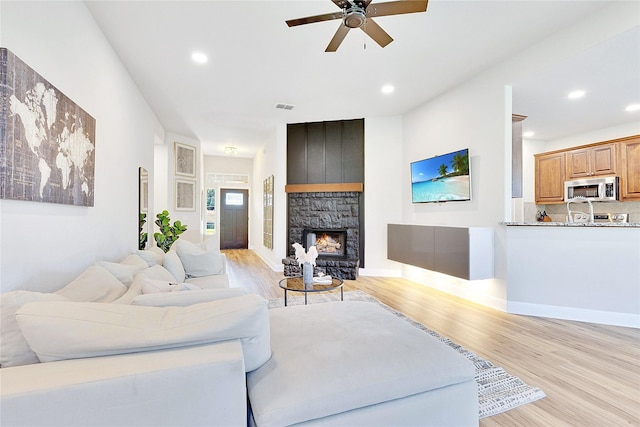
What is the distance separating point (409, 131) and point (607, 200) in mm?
3294

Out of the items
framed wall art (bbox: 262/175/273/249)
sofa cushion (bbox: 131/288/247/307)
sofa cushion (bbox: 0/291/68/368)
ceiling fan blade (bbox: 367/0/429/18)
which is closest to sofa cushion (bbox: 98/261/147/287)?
sofa cushion (bbox: 131/288/247/307)

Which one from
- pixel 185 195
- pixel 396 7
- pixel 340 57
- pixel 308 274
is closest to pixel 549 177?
pixel 340 57

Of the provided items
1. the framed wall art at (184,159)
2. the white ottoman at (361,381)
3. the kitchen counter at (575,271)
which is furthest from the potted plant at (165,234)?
the kitchen counter at (575,271)

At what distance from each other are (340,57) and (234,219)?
6.90 metres

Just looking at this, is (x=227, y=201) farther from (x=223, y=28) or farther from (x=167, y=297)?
(x=167, y=297)

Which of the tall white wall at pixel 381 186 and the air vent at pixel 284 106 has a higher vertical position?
the air vent at pixel 284 106

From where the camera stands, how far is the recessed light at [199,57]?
324 cm

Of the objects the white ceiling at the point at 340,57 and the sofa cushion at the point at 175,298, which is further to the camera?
the white ceiling at the point at 340,57

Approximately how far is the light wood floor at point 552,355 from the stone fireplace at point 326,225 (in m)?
1.43

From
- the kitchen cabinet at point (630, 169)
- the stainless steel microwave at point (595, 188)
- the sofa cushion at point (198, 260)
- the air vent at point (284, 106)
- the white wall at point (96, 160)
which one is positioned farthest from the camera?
the air vent at point (284, 106)

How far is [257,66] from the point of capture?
352cm

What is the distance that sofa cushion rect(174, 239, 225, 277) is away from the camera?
3.37 meters

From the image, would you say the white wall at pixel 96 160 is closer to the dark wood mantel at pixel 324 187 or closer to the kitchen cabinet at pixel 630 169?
the dark wood mantel at pixel 324 187

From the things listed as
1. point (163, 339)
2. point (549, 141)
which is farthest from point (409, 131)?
point (163, 339)
